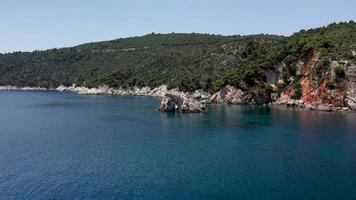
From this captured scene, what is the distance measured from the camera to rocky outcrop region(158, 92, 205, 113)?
117 meters

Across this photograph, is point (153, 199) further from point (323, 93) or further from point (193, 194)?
point (323, 93)

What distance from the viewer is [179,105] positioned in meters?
119

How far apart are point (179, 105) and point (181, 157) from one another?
56.8 metres

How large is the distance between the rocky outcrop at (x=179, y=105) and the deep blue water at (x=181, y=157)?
931 cm

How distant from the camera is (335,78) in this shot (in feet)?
383

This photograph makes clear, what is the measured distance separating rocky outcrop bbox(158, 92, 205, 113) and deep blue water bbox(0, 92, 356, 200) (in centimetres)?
931

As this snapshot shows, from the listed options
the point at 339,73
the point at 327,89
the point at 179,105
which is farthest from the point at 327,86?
the point at 179,105

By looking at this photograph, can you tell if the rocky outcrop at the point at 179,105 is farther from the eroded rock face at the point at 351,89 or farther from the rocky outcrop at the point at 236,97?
the eroded rock face at the point at 351,89

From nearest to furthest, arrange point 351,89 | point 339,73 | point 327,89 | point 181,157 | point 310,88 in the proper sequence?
point 181,157
point 351,89
point 339,73
point 327,89
point 310,88

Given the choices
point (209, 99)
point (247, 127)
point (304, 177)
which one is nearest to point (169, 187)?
point (304, 177)

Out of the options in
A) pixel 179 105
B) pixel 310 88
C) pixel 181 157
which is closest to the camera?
pixel 181 157

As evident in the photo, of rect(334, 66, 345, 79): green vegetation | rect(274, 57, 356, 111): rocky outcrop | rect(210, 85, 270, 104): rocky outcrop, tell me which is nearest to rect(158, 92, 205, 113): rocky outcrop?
rect(210, 85, 270, 104): rocky outcrop

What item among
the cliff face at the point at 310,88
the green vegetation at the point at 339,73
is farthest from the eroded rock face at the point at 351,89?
the green vegetation at the point at 339,73

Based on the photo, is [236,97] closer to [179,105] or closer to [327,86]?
[179,105]
